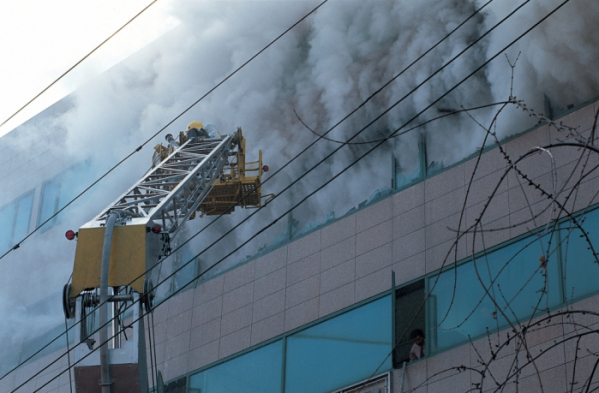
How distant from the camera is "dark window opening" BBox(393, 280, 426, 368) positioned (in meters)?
12.3

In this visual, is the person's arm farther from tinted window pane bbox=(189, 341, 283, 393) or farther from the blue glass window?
the blue glass window

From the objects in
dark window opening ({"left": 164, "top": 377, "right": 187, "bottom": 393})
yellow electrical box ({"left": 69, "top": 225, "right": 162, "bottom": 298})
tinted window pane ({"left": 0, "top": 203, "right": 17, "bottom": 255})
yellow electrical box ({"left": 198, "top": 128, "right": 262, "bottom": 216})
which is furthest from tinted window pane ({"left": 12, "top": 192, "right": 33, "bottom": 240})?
yellow electrical box ({"left": 69, "top": 225, "right": 162, "bottom": 298})

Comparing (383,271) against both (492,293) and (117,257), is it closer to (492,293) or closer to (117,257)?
(492,293)

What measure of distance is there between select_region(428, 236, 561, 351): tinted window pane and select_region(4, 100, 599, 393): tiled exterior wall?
245mm

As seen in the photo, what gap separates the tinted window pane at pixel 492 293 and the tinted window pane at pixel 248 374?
3.40 meters

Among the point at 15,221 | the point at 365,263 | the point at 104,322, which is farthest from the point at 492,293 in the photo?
the point at 15,221

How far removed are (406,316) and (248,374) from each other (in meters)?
3.68

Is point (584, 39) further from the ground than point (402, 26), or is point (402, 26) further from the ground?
point (402, 26)

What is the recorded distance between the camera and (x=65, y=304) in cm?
1062

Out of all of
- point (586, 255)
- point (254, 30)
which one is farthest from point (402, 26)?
point (586, 255)

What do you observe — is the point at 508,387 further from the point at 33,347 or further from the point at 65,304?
the point at 33,347

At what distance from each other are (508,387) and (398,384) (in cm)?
195

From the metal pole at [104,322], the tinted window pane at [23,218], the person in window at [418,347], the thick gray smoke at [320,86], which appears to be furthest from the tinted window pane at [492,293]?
the tinted window pane at [23,218]

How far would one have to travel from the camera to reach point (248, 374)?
48.4 ft
